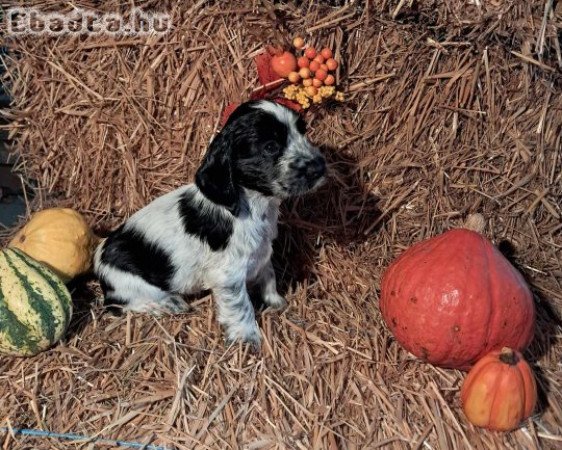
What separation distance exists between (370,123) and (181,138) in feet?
4.25

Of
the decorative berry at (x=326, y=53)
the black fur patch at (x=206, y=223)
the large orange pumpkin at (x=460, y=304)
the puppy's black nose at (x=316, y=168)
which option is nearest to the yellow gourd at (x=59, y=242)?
the black fur patch at (x=206, y=223)

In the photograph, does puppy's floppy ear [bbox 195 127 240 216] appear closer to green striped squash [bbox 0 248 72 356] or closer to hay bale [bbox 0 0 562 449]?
hay bale [bbox 0 0 562 449]

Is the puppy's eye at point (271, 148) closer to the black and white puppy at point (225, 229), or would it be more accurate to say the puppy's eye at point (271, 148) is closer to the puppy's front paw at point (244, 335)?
the black and white puppy at point (225, 229)

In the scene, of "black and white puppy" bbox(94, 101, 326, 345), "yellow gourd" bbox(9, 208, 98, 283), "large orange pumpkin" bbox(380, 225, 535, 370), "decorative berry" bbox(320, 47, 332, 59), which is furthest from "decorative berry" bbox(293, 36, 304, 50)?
"yellow gourd" bbox(9, 208, 98, 283)

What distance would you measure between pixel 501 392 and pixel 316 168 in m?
1.52

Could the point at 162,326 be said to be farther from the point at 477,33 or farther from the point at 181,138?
the point at 477,33

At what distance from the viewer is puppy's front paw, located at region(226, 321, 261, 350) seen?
3.77 m

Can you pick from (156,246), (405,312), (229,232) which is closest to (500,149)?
(405,312)

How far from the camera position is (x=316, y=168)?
3.50 m

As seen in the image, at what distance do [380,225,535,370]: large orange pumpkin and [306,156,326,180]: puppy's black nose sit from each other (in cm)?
77

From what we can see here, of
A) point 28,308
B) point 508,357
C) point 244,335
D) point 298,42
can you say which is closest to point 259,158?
point 298,42

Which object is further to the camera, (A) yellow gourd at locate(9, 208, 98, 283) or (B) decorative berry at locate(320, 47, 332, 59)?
(A) yellow gourd at locate(9, 208, 98, 283)

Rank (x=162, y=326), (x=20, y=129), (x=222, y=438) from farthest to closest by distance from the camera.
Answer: (x=20, y=129) → (x=162, y=326) → (x=222, y=438)

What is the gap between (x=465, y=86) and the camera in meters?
4.14
